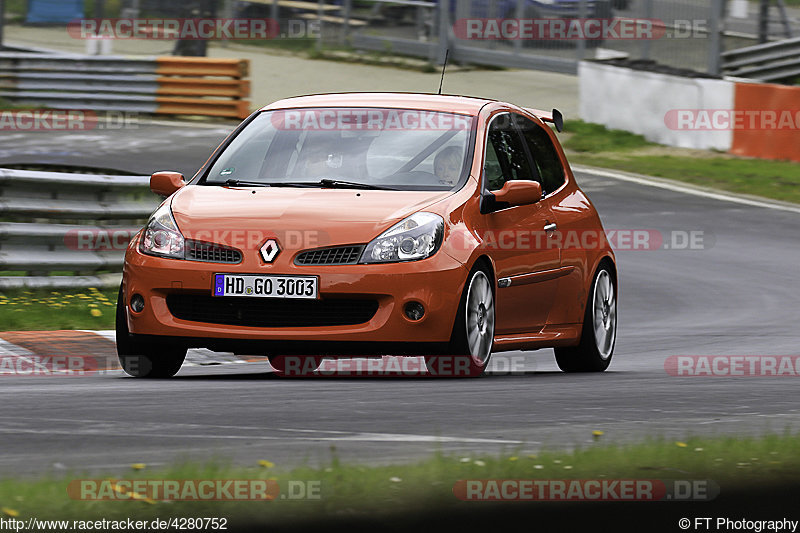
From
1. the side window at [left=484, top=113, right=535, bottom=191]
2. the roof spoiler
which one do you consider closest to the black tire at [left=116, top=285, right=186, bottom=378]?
the side window at [left=484, top=113, right=535, bottom=191]

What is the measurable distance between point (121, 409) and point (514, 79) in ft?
92.3

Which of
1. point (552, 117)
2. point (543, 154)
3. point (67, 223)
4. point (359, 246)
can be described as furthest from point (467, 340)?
point (67, 223)

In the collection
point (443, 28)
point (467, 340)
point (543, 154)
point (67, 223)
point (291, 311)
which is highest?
point (543, 154)

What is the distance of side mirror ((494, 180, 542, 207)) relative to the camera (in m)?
8.53

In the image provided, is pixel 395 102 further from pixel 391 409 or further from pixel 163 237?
pixel 391 409

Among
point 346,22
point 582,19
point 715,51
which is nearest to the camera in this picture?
point 715,51

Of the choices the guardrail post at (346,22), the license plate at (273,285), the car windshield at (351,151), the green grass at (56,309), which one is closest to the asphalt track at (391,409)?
the license plate at (273,285)

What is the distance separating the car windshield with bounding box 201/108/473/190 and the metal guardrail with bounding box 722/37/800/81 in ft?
61.3

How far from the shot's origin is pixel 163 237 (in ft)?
26.5

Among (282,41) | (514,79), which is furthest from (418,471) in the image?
(282,41)

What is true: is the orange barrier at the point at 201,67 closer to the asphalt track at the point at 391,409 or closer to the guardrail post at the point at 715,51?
the guardrail post at the point at 715,51

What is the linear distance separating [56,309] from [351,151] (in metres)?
2.94

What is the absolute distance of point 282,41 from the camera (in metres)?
37.7

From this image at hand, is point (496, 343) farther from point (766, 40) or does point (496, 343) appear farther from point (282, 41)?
point (282, 41)
